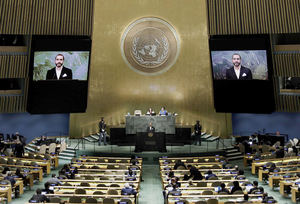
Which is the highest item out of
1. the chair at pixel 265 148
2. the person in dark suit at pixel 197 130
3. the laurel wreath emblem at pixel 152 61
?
the laurel wreath emblem at pixel 152 61

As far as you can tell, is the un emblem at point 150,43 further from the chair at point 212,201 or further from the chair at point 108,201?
the chair at point 212,201

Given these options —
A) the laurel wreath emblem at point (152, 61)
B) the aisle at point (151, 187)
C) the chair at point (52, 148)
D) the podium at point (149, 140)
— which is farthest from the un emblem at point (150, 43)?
the aisle at point (151, 187)

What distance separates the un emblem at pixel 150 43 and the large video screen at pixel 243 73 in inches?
201

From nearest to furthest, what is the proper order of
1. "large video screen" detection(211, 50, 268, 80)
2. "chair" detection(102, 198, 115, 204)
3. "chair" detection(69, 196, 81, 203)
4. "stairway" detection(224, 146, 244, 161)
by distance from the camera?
"chair" detection(102, 198, 115, 204)
"chair" detection(69, 196, 81, 203)
"large video screen" detection(211, 50, 268, 80)
"stairway" detection(224, 146, 244, 161)

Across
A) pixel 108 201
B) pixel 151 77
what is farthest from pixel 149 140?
pixel 108 201

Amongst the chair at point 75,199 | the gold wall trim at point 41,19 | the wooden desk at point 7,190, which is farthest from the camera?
the gold wall trim at point 41,19

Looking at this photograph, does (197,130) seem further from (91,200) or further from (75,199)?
(75,199)

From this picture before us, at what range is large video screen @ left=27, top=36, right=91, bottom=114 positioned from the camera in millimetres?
17672

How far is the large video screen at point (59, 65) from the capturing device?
17.7 m

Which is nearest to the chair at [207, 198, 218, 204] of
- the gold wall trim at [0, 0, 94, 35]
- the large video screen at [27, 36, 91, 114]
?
the large video screen at [27, 36, 91, 114]

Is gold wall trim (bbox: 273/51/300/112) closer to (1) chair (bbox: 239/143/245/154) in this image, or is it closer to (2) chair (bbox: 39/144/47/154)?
(1) chair (bbox: 239/143/245/154)

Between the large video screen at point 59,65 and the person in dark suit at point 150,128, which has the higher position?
the large video screen at point 59,65

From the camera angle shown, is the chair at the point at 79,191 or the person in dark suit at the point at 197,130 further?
the person in dark suit at the point at 197,130

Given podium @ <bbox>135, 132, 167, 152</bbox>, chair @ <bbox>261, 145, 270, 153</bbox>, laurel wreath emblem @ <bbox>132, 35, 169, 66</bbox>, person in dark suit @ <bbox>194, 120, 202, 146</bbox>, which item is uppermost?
laurel wreath emblem @ <bbox>132, 35, 169, 66</bbox>
